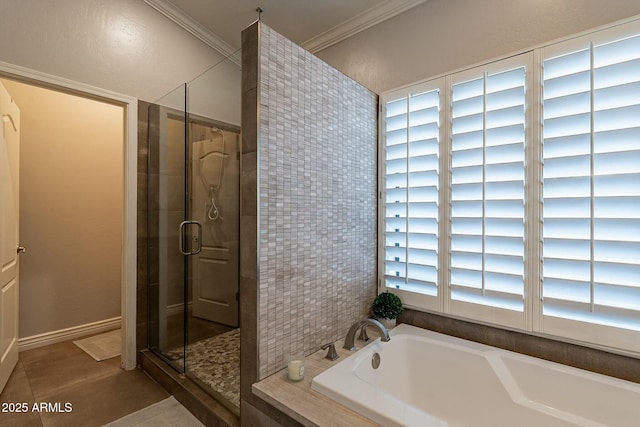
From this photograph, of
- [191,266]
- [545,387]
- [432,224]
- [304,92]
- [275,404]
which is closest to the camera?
[275,404]

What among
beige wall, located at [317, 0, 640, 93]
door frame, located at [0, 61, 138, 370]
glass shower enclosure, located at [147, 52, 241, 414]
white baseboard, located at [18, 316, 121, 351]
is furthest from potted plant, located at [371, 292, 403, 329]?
white baseboard, located at [18, 316, 121, 351]

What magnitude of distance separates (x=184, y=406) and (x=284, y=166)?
1660mm

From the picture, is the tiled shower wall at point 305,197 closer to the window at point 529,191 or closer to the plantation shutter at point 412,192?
the plantation shutter at point 412,192

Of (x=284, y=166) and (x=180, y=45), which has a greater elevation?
(x=180, y=45)

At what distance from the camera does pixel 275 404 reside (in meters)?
1.26

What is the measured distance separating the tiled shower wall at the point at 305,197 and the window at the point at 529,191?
0.32 metres

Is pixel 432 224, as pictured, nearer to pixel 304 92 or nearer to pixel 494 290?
pixel 494 290

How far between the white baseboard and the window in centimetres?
312

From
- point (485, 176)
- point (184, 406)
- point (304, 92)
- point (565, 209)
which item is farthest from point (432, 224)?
point (184, 406)

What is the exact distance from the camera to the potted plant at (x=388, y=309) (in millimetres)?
2018

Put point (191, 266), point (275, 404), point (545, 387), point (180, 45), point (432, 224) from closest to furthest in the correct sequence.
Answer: point (275, 404), point (545, 387), point (432, 224), point (191, 266), point (180, 45)

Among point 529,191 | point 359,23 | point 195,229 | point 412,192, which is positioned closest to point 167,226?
point 195,229

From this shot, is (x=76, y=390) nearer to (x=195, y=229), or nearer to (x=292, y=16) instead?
(x=195, y=229)

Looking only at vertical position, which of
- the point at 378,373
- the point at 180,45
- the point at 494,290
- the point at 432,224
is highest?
the point at 180,45
